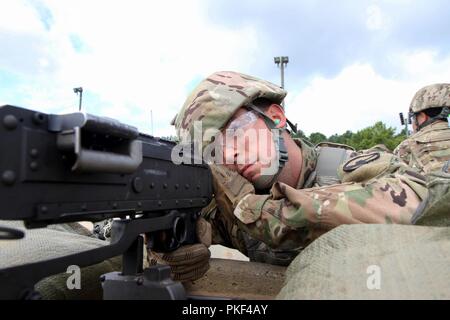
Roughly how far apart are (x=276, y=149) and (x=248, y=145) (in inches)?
5.5

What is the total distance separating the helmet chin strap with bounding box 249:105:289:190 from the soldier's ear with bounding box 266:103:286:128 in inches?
2.4

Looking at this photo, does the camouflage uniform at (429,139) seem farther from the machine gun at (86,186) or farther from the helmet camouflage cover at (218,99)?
the machine gun at (86,186)

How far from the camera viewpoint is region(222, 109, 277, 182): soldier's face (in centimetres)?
180

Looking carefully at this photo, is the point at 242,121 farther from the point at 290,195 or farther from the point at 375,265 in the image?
the point at 375,265

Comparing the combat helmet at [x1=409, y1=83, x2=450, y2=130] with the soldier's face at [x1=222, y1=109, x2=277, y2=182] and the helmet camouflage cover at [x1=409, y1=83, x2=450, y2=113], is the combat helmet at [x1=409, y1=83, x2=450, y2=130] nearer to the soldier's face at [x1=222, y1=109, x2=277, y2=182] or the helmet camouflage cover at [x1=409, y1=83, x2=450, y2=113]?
the helmet camouflage cover at [x1=409, y1=83, x2=450, y2=113]

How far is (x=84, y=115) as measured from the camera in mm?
883

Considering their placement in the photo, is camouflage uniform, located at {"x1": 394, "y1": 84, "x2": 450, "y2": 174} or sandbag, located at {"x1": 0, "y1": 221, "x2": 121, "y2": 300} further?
camouflage uniform, located at {"x1": 394, "y1": 84, "x2": 450, "y2": 174}

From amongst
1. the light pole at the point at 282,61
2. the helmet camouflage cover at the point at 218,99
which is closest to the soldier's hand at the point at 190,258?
the helmet camouflage cover at the point at 218,99

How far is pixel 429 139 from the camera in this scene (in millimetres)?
5316

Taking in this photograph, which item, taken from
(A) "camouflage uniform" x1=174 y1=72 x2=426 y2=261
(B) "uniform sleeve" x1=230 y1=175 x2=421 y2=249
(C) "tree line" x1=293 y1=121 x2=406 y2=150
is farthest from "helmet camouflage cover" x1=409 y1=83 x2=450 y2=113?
(C) "tree line" x1=293 y1=121 x2=406 y2=150
